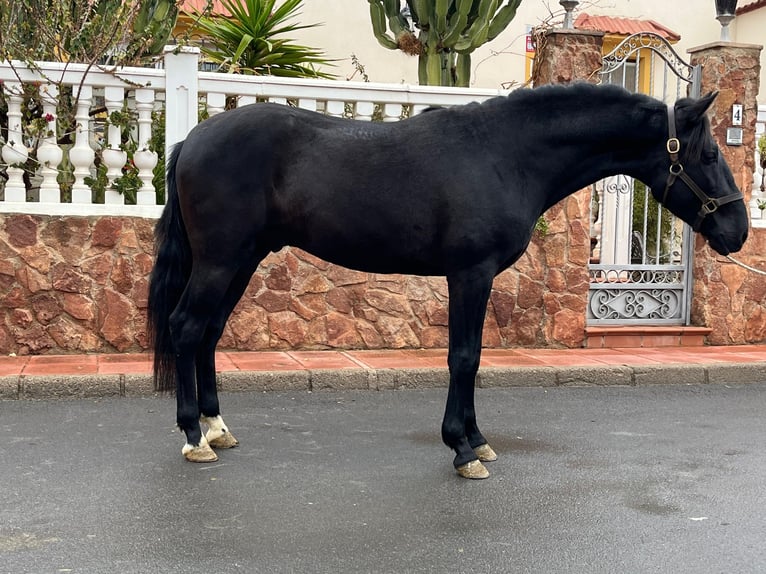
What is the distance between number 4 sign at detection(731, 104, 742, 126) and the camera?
27.2ft

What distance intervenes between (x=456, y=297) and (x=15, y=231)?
3946 millimetres

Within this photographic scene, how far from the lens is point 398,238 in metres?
4.57

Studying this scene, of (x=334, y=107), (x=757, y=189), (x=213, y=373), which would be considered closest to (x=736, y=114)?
(x=757, y=189)

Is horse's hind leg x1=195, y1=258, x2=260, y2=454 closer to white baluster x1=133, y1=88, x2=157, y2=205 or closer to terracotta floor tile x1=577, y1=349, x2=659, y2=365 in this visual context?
white baluster x1=133, y1=88, x2=157, y2=205

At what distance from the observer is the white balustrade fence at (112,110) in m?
6.86

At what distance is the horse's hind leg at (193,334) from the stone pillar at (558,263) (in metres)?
3.68

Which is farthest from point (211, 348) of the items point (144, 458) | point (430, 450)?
point (430, 450)

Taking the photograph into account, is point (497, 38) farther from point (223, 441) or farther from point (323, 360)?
point (223, 441)

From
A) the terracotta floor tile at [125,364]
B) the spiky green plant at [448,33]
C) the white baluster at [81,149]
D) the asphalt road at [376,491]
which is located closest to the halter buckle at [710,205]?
the asphalt road at [376,491]

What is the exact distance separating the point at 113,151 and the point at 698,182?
Answer: 4497mm

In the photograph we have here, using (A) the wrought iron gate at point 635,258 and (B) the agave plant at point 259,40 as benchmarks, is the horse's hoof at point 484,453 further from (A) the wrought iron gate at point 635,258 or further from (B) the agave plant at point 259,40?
(B) the agave plant at point 259,40

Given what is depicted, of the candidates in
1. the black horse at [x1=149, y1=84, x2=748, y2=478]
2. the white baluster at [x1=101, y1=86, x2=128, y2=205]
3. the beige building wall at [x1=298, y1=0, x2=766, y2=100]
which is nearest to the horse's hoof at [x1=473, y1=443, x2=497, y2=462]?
the black horse at [x1=149, y1=84, x2=748, y2=478]

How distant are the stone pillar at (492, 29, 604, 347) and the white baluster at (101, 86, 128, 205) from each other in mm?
→ 3298

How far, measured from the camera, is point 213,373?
4.97 m
